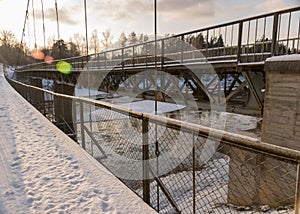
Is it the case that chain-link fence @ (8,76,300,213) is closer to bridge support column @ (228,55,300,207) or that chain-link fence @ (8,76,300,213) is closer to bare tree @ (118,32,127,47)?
bridge support column @ (228,55,300,207)

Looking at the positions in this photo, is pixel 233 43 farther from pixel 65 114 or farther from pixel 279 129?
pixel 65 114

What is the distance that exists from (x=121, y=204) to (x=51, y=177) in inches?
38.7

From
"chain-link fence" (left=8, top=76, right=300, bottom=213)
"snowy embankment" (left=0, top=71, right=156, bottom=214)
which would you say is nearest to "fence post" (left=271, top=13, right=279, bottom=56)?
"chain-link fence" (left=8, top=76, right=300, bottom=213)

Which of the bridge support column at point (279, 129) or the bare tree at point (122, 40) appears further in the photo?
the bare tree at point (122, 40)

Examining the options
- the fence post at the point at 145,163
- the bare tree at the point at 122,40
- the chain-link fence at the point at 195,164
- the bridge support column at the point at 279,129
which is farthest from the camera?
the bare tree at the point at 122,40

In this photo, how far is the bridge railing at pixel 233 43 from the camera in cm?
479

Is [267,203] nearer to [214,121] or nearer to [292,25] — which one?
[292,25]

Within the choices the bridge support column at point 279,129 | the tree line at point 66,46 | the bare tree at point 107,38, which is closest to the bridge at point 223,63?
the bridge support column at point 279,129

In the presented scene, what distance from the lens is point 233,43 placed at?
8.48 m

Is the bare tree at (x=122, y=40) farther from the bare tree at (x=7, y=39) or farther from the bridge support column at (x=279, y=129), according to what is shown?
the bridge support column at (x=279, y=129)

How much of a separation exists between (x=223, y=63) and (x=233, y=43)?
3.03 meters

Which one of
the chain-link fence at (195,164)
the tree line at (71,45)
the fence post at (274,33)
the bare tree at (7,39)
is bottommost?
the chain-link fence at (195,164)

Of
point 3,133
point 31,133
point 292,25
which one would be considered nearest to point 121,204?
point 31,133

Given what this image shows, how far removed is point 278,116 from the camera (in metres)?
4.11
